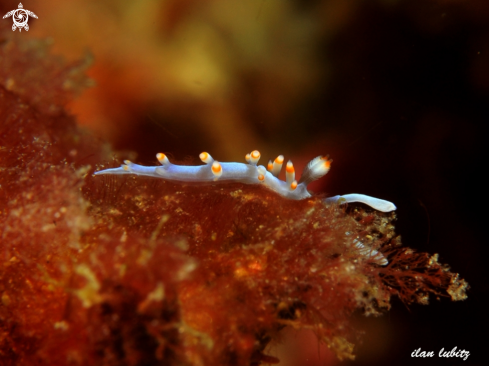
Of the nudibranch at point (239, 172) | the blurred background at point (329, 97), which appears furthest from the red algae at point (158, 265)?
the blurred background at point (329, 97)

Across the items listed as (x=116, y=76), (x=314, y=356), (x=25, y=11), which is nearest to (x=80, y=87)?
(x=116, y=76)

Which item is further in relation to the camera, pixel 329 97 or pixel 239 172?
pixel 329 97

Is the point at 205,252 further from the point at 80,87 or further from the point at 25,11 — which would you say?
the point at 25,11

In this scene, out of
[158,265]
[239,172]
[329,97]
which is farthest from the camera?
[329,97]

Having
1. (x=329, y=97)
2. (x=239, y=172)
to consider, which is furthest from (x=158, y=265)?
(x=329, y=97)

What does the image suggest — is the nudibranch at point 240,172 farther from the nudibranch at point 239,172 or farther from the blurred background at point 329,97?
the blurred background at point 329,97

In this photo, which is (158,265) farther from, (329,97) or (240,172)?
(329,97)

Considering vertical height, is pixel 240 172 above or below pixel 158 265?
above
